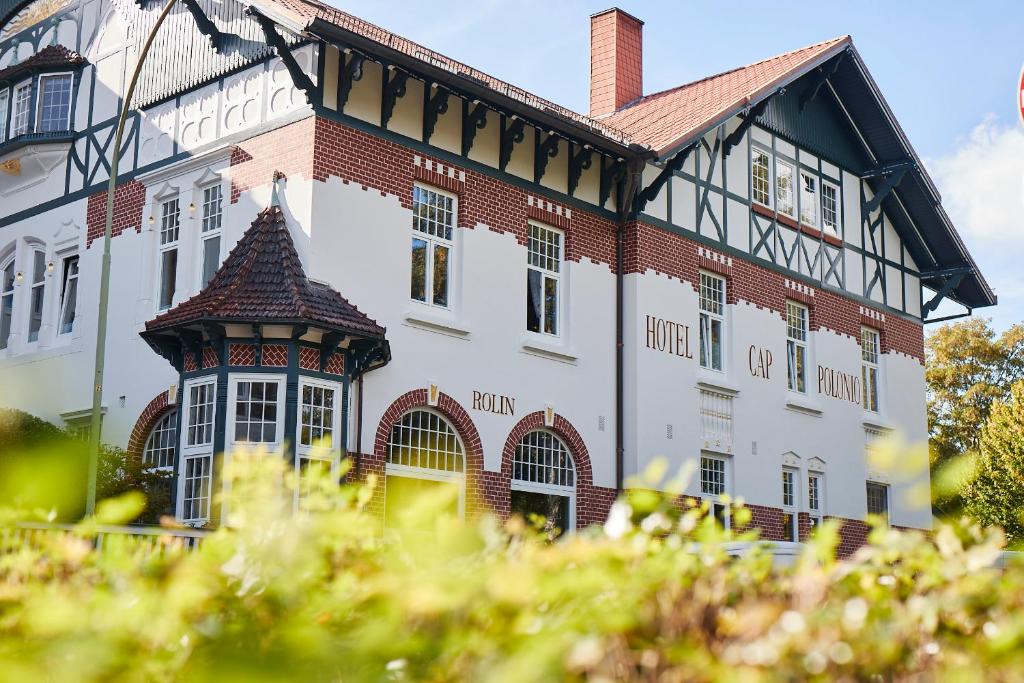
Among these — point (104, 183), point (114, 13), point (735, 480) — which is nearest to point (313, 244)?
point (104, 183)

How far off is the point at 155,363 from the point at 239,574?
14859 mm

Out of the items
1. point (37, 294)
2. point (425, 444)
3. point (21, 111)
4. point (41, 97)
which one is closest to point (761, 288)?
point (425, 444)

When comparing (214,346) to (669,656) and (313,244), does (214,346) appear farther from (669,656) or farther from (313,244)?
(669,656)

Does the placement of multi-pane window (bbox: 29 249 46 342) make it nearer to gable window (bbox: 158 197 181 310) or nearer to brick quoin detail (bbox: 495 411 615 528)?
gable window (bbox: 158 197 181 310)

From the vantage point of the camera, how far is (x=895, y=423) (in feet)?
87.1

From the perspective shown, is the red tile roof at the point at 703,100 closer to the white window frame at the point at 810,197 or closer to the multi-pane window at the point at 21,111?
the white window frame at the point at 810,197

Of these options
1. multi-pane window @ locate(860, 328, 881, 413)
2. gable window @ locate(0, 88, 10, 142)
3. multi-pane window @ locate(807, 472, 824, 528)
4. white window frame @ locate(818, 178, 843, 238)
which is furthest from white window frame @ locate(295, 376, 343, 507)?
multi-pane window @ locate(860, 328, 881, 413)

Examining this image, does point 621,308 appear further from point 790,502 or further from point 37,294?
point 37,294

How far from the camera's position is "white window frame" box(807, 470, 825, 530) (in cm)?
2403

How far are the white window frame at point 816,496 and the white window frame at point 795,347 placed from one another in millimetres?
1574

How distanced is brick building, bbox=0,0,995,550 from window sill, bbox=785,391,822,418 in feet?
0.16

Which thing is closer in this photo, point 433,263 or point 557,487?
point 433,263

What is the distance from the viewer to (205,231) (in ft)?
59.9

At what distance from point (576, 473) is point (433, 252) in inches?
161
